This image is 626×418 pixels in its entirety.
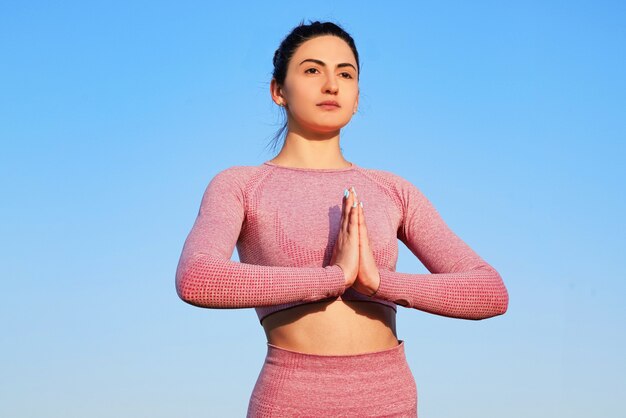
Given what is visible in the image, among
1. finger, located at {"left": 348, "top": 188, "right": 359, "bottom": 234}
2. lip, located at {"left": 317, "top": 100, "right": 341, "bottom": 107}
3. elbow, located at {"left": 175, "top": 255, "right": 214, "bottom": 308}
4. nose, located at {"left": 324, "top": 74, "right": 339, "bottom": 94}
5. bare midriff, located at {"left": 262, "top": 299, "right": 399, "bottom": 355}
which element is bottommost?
bare midriff, located at {"left": 262, "top": 299, "right": 399, "bottom": 355}

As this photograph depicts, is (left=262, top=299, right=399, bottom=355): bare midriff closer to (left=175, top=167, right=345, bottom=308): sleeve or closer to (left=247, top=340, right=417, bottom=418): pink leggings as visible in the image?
(left=247, top=340, right=417, bottom=418): pink leggings

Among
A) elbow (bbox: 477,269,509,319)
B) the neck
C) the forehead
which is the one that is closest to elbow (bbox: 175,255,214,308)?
the neck

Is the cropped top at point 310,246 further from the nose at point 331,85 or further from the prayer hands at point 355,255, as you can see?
the nose at point 331,85

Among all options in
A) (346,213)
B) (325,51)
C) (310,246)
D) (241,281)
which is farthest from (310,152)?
(241,281)

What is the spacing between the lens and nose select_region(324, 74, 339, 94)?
420 centimetres

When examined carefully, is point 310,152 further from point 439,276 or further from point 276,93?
point 439,276

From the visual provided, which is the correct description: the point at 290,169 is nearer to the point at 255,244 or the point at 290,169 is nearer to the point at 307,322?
the point at 255,244

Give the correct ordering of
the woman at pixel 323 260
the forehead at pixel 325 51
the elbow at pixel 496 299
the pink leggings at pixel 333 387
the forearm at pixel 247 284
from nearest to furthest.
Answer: the forearm at pixel 247 284 < the woman at pixel 323 260 < the pink leggings at pixel 333 387 < the elbow at pixel 496 299 < the forehead at pixel 325 51

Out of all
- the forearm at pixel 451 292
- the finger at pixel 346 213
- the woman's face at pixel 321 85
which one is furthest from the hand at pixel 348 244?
the woman's face at pixel 321 85

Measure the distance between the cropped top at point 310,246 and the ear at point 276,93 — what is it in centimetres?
43

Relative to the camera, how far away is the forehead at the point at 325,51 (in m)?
4.35

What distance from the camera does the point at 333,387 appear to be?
11.9ft

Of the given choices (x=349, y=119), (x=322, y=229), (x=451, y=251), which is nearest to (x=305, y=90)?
(x=349, y=119)

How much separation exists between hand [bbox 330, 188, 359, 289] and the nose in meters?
0.76
